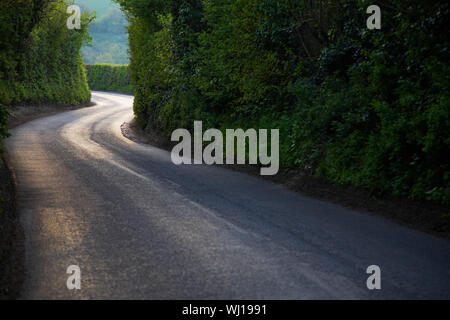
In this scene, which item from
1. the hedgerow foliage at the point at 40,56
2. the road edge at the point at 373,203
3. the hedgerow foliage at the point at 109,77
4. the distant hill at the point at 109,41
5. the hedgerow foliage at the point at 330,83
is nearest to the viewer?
the road edge at the point at 373,203

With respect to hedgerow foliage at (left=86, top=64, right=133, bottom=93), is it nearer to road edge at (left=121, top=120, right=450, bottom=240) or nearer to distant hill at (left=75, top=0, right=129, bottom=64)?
distant hill at (left=75, top=0, right=129, bottom=64)

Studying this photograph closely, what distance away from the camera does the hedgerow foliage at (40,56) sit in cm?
3050

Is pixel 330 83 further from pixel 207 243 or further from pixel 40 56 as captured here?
pixel 40 56

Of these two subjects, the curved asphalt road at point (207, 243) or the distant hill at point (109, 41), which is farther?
the distant hill at point (109, 41)

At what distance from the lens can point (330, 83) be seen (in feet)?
45.8

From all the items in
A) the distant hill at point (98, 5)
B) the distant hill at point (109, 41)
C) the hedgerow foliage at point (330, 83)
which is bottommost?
the hedgerow foliage at point (330, 83)

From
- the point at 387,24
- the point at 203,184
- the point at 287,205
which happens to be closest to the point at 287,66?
the point at 387,24

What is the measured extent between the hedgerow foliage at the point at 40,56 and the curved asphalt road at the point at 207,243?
1853 centimetres

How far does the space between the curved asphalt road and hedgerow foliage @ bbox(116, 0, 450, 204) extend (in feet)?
5.98

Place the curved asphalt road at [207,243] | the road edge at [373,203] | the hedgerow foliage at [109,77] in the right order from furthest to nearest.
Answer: the hedgerow foliage at [109,77] < the road edge at [373,203] < the curved asphalt road at [207,243]

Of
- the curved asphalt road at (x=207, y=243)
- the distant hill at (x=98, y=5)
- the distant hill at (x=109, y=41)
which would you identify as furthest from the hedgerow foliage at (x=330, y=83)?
the distant hill at (x=98, y=5)

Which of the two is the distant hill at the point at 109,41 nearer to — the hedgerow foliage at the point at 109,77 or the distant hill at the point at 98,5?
the distant hill at the point at 98,5
